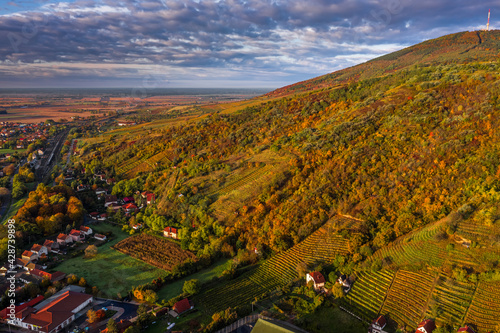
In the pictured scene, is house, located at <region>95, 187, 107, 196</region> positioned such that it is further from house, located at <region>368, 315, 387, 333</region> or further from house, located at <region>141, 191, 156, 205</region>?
house, located at <region>368, 315, 387, 333</region>

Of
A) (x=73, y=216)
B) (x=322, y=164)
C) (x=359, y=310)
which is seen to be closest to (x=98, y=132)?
(x=73, y=216)

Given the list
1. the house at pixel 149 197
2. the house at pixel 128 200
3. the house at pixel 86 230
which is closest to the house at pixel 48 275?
the house at pixel 86 230

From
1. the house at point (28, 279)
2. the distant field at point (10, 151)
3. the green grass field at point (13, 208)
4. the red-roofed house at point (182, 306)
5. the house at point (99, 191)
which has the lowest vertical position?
the house at point (28, 279)

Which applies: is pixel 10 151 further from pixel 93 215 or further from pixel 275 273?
pixel 275 273

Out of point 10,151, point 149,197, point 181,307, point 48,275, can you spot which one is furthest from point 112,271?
point 10,151

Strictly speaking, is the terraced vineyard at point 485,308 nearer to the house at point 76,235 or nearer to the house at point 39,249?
the house at point 76,235

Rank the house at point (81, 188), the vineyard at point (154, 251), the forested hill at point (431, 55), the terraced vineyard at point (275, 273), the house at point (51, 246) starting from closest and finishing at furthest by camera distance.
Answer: the terraced vineyard at point (275, 273) → the vineyard at point (154, 251) → the house at point (51, 246) → the house at point (81, 188) → the forested hill at point (431, 55)

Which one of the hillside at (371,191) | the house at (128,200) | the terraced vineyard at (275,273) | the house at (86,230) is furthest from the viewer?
the house at (128,200)
